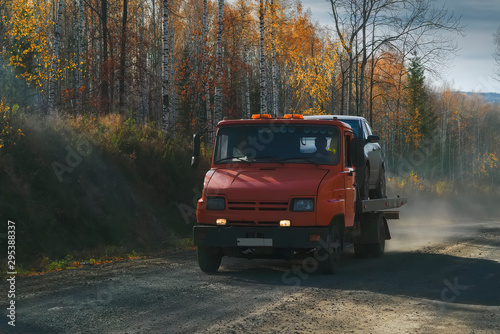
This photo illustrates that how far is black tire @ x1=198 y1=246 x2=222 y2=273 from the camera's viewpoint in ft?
34.1

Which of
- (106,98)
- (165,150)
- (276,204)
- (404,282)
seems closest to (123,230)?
(165,150)

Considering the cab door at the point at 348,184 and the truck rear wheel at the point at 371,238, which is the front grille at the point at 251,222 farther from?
the truck rear wheel at the point at 371,238

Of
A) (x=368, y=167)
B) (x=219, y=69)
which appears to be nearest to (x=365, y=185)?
(x=368, y=167)

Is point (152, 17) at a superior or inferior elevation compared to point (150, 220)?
superior

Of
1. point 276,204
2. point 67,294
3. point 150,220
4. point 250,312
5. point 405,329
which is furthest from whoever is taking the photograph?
point 150,220

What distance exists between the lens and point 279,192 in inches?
382

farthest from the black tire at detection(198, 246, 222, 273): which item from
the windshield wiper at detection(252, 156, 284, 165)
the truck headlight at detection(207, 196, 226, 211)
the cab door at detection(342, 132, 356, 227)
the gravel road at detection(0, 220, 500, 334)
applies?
the cab door at detection(342, 132, 356, 227)

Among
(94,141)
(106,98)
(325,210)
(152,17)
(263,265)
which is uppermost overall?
(152,17)

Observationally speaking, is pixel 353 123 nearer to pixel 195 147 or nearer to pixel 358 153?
pixel 358 153

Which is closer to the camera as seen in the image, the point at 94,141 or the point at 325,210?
the point at 325,210

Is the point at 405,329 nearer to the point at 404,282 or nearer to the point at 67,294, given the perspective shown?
the point at 404,282

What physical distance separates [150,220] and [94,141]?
2535mm

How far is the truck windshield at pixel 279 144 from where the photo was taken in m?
10.5

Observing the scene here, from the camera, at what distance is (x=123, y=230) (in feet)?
48.4
